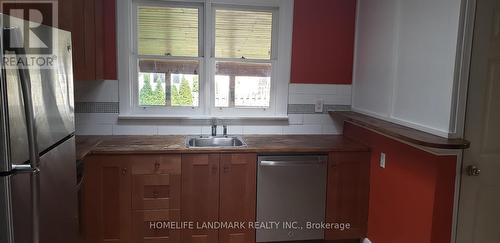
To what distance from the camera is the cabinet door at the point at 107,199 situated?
2.59m

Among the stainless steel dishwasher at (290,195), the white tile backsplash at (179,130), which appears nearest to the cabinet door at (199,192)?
the stainless steel dishwasher at (290,195)

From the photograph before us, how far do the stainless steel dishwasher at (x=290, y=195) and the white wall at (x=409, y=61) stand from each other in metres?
0.70

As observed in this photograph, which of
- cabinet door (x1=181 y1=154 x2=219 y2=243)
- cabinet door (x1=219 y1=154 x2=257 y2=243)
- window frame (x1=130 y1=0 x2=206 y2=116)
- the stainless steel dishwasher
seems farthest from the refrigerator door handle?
window frame (x1=130 y1=0 x2=206 y2=116)

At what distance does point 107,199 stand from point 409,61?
2345mm

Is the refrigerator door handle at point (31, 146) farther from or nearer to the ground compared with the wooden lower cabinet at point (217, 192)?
farther from the ground

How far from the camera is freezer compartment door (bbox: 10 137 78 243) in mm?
1225

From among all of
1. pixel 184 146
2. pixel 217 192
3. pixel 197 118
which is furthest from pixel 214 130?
pixel 217 192

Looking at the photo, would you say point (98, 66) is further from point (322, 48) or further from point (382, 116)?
point (382, 116)

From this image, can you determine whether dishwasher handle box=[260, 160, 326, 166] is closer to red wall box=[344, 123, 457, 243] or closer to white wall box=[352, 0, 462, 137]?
red wall box=[344, 123, 457, 243]

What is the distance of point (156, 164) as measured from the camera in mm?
2641

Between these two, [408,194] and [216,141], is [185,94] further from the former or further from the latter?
[408,194]

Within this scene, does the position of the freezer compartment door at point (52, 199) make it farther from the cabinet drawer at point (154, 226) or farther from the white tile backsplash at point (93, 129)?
the white tile backsplash at point (93, 129)

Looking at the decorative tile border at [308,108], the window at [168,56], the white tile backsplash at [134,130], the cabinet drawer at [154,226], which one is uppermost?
the window at [168,56]

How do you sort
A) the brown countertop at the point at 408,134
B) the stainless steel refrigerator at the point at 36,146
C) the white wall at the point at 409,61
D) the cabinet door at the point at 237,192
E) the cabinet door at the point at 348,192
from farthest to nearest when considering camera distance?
the cabinet door at the point at 348,192
the cabinet door at the point at 237,192
the white wall at the point at 409,61
the brown countertop at the point at 408,134
the stainless steel refrigerator at the point at 36,146
